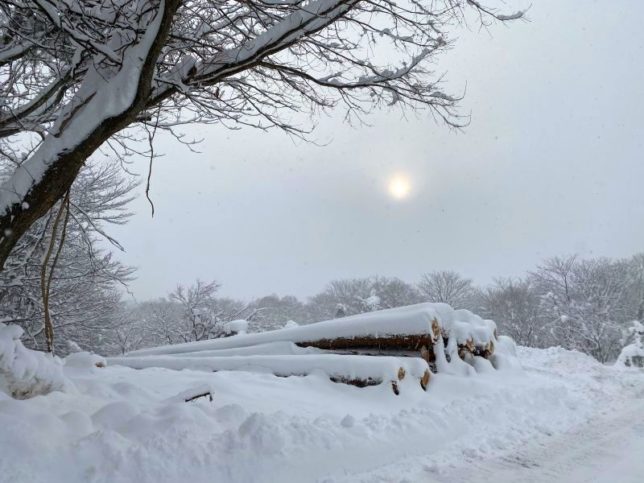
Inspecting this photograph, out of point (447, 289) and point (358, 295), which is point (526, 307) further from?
point (358, 295)

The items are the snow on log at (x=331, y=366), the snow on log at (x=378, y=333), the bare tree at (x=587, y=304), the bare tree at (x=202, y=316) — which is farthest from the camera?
the bare tree at (x=587, y=304)

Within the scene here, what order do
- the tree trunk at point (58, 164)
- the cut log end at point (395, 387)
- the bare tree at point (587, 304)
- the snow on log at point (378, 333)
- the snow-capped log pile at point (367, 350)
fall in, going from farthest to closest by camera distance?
the bare tree at point (587, 304)
the snow on log at point (378, 333)
the snow-capped log pile at point (367, 350)
the cut log end at point (395, 387)
the tree trunk at point (58, 164)

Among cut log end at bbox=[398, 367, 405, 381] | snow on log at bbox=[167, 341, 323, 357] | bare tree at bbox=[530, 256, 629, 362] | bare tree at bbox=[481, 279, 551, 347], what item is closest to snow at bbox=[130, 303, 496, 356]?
snow on log at bbox=[167, 341, 323, 357]

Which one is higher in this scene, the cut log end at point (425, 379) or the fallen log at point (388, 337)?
the fallen log at point (388, 337)

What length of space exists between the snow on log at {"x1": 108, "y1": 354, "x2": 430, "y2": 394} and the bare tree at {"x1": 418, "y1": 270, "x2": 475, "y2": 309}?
35.5 metres

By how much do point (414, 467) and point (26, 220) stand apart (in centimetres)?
345

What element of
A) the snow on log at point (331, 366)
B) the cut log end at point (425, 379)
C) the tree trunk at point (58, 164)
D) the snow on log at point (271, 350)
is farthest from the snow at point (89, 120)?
the snow on log at point (271, 350)

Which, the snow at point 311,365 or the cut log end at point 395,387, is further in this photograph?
the snow at point 311,365

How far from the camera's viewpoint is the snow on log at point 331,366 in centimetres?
566

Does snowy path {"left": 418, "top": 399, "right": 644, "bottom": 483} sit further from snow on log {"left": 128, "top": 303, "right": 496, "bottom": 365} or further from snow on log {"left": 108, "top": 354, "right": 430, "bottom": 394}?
snow on log {"left": 128, "top": 303, "right": 496, "bottom": 365}

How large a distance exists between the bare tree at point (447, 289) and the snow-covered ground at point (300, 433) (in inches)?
1393

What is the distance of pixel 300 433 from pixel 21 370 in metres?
2.24

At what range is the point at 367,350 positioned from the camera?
745cm

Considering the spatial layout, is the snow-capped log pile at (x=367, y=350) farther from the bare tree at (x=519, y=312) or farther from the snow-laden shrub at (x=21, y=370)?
the bare tree at (x=519, y=312)
